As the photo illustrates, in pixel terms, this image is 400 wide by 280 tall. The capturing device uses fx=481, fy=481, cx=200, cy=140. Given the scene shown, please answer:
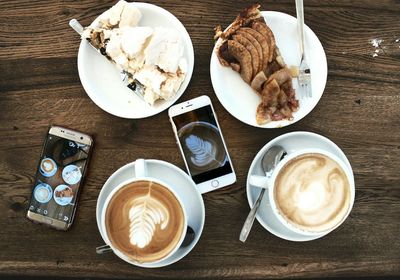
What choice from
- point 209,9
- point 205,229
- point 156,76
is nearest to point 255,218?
point 205,229

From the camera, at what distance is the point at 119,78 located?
1223 millimetres

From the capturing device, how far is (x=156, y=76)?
3.85 ft

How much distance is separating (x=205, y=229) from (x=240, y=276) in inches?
6.2

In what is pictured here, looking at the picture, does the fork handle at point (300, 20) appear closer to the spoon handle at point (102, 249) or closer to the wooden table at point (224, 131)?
the wooden table at point (224, 131)

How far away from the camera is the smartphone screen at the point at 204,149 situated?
1227 mm

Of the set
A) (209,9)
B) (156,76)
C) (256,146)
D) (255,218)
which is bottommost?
(255,218)

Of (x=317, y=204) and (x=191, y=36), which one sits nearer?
(x=317, y=204)

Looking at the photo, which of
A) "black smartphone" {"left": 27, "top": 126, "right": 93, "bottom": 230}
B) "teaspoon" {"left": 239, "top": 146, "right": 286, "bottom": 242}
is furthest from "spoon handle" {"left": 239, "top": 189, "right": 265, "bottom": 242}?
"black smartphone" {"left": 27, "top": 126, "right": 93, "bottom": 230}

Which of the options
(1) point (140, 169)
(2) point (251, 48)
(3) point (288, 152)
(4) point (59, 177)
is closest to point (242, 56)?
(2) point (251, 48)

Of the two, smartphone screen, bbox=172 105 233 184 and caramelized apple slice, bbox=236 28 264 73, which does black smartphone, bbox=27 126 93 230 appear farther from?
caramelized apple slice, bbox=236 28 264 73

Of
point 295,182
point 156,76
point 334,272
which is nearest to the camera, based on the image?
point 295,182

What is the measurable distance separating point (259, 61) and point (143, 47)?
29 centimetres

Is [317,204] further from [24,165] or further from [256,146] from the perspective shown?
[24,165]

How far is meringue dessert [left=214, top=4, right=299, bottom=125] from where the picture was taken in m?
1.17
